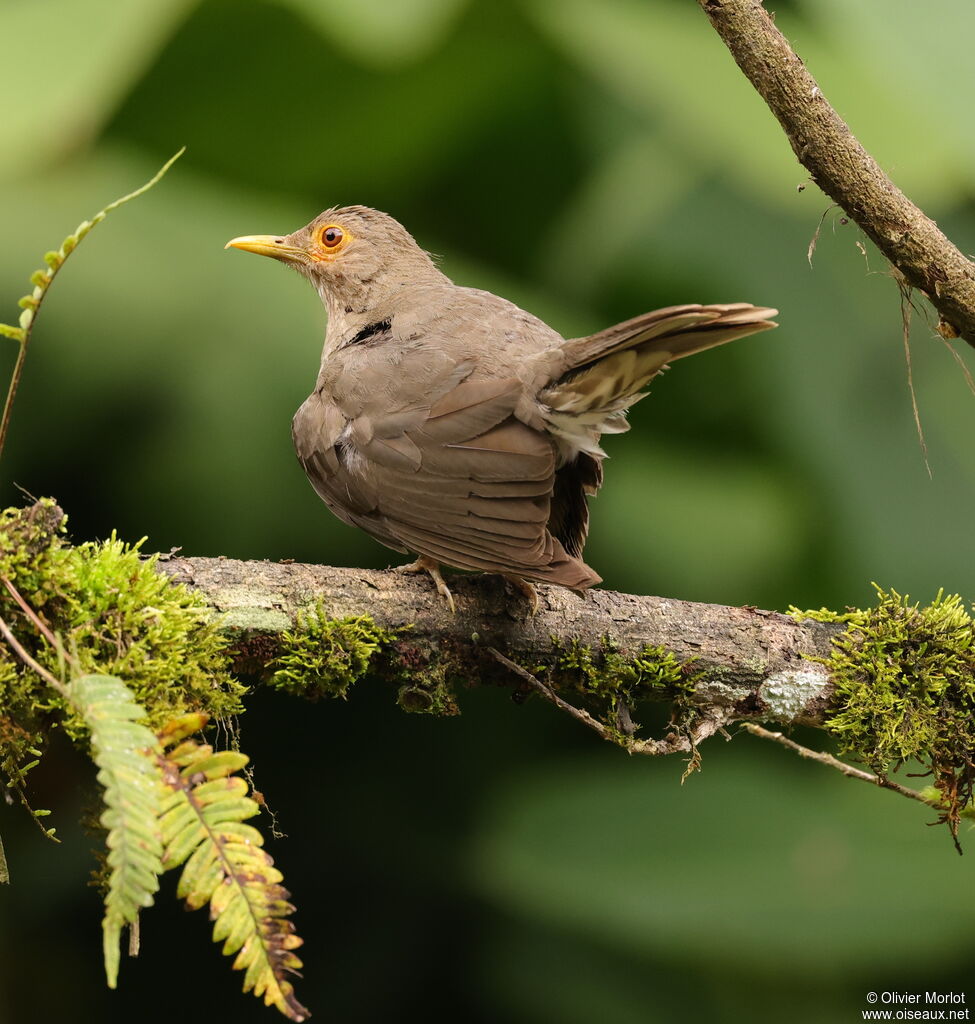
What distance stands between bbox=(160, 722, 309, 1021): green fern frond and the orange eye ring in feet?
8.76

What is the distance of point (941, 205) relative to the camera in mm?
4562

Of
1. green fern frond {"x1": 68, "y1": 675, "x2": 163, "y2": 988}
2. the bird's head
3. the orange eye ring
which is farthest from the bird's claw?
the orange eye ring

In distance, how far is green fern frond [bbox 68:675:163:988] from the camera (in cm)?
174

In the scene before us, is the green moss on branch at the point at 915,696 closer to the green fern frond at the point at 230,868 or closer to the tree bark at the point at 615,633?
the tree bark at the point at 615,633

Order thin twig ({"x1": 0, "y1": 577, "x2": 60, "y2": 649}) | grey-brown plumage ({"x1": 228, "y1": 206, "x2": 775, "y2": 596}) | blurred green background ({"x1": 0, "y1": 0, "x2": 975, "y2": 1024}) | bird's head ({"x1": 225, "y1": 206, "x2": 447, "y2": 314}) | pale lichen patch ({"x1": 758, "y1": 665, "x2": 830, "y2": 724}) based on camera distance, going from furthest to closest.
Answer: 1. bird's head ({"x1": 225, "y1": 206, "x2": 447, "y2": 314})
2. blurred green background ({"x1": 0, "y1": 0, "x2": 975, "y2": 1024})
3. pale lichen patch ({"x1": 758, "y1": 665, "x2": 830, "y2": 724})
4. grey-brown plumage ({"x1": 228, "y1": 206, "x2": 775, "y2": 596})
5. thin twig ({"x1": 0, "y1": 577, "x2": 60, "y2": 649})

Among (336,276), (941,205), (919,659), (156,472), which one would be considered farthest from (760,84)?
(156,472)

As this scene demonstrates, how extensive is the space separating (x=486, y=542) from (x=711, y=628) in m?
0.62

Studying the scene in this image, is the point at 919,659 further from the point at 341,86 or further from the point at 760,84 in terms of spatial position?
the point at 341,86

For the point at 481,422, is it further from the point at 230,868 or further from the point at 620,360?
the point at 230,868

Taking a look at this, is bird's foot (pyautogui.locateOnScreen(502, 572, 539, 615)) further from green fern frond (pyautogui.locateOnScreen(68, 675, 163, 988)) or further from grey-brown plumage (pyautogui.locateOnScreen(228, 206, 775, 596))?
green fern frond (pyautogui.locateOnScreen(68, 675, 163, 988))

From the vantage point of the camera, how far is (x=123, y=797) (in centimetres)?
178

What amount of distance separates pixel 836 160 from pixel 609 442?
214 centimetres

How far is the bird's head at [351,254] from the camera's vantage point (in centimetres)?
420

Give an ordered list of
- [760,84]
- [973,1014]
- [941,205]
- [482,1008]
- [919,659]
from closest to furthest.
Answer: [760,84] < [919,659] < [973,1014] < [482,1008] < [941,205]
